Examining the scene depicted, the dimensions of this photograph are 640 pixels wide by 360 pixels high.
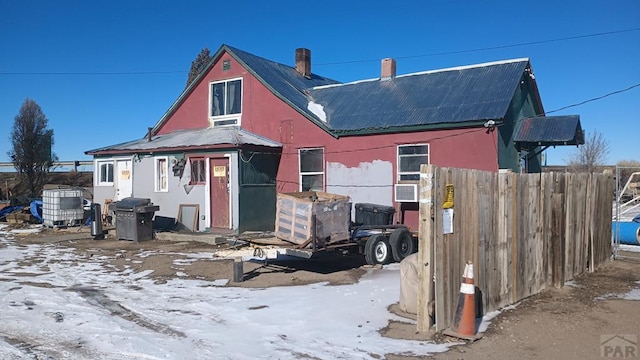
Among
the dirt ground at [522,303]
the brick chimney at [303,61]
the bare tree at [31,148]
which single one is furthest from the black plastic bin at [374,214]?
the bare tree at [31,148]

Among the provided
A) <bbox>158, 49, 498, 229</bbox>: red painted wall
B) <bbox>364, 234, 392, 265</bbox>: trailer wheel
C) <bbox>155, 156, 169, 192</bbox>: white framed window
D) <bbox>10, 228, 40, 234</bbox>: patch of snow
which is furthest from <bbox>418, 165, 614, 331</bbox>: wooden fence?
<bbox>10, 228, 40, 234</bbox>: patch of snow

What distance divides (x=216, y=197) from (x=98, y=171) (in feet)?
21.0

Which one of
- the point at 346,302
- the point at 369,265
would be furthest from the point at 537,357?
the point at 369,265

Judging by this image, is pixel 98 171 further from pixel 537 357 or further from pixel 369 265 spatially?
pixel 537 357

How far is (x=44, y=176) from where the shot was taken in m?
37.5

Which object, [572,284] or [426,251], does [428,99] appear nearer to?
[572,284]

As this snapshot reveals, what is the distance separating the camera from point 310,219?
9984mm

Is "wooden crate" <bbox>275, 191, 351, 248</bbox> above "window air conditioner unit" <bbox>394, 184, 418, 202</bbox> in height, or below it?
below

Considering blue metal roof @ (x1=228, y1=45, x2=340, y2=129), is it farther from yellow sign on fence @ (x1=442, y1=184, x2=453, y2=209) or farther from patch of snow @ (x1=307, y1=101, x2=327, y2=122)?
yellow sign on fence @ (x1=442, y1=184, x2=453, y2=209)

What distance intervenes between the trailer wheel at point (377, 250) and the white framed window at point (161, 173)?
9.37 meters

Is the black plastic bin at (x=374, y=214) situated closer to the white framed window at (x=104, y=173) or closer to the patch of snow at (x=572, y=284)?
the patch of snow at (x=572, y=284)

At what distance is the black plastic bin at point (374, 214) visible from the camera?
14266 mm

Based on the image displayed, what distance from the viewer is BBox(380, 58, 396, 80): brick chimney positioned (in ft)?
61.3

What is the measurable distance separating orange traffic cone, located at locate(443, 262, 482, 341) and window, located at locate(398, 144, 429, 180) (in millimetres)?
8905
